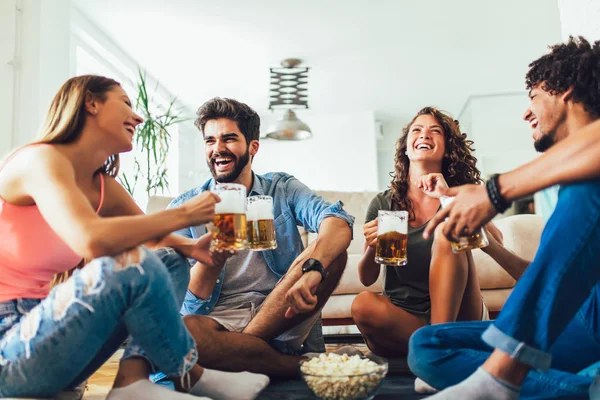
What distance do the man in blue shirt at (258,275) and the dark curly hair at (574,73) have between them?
2.74 feet

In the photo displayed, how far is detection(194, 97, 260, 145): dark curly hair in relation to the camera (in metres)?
2.18

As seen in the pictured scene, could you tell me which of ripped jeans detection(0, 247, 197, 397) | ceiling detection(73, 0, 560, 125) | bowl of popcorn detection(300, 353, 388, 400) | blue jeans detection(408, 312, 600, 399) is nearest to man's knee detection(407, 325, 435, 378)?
blue jeans detection(408, 312, 600, 399)

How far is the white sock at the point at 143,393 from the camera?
4.15ft

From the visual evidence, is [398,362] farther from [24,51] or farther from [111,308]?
[24,51]

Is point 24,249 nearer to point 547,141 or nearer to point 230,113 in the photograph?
point 230,113

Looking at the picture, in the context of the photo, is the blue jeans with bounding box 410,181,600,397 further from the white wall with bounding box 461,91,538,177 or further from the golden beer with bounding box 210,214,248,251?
the white wall with bounding box 461,91,538,177

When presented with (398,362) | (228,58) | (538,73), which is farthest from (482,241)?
(228,58)

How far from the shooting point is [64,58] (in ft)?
13.3

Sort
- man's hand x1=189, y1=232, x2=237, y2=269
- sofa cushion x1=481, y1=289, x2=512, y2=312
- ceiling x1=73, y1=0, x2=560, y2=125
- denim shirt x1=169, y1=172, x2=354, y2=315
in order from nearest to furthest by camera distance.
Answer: man's hand x1=189, y1=232, x2=237, y2=269, denim shirt x1=169, y1=172, x2=354, y2=315, sofa cushion x1=481, y1=289, x2=512, y2=312, ceiling x1=73, y1=0, x2=560, y2=125

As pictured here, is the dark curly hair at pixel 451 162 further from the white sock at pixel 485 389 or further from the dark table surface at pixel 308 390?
the white sock at pixel 485 389

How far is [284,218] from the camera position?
2.15m

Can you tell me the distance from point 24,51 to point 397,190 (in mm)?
2863

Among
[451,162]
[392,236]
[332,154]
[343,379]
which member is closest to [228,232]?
[343,379]

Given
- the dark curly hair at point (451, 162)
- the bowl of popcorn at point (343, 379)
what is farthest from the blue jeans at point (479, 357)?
the dark curly hair at point (451, 162)
